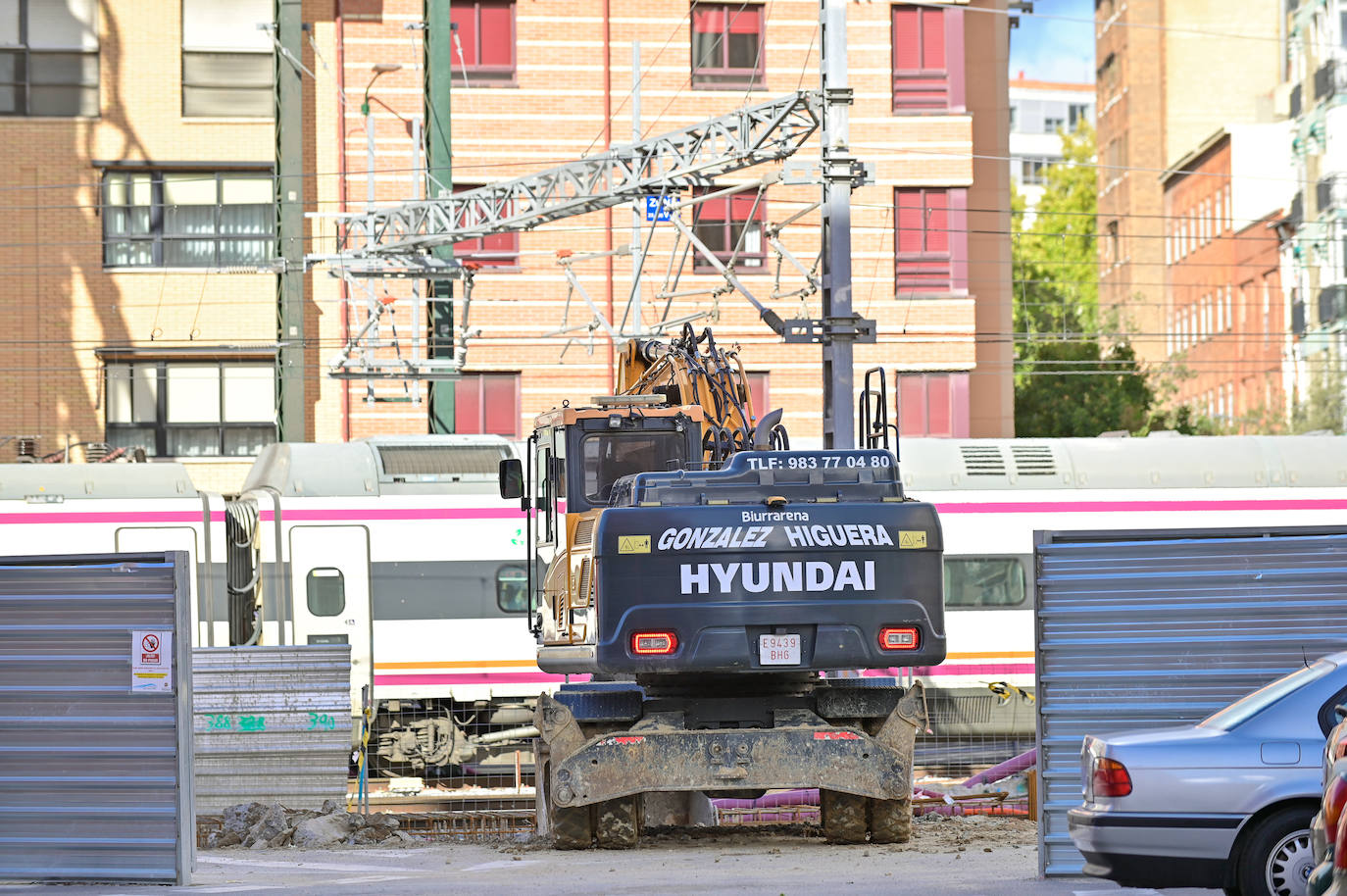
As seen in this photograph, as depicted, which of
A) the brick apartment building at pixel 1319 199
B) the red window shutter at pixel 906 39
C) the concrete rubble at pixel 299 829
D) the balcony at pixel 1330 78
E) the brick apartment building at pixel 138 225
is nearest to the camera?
the concrete rubble at pixel 299 829

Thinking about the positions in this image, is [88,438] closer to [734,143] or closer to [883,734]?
[734,143]

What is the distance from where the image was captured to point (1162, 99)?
90.9 m

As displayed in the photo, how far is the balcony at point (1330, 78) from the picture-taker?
57.1m

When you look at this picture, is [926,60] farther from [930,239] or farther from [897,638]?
[897,638]

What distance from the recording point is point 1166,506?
83.1ft

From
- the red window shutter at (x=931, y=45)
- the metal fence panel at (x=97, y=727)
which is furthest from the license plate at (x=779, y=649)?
the red window shutter at (x=931, y=45)

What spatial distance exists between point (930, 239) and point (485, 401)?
947 centimetres

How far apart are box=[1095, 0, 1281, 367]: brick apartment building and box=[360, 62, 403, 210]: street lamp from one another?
4964cm

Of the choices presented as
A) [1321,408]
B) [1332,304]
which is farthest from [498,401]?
[1332,304]

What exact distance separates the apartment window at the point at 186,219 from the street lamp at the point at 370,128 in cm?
230

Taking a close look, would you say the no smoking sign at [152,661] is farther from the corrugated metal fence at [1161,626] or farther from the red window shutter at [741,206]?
the red window shutter at [741,206]

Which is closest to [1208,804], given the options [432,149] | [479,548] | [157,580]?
[157,580]

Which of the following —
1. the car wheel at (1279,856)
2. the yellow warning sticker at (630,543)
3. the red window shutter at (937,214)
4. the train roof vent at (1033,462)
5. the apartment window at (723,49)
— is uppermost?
the apartment window at (723,49)

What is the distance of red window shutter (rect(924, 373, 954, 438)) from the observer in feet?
129
